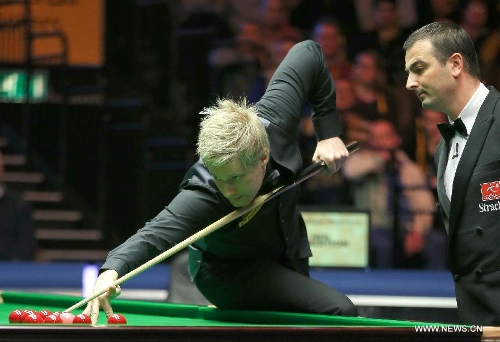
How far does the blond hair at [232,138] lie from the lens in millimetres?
2902

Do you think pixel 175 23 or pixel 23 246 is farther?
pixel 175 23

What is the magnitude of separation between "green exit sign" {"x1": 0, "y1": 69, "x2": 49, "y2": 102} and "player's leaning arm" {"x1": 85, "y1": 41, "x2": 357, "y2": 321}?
581cm

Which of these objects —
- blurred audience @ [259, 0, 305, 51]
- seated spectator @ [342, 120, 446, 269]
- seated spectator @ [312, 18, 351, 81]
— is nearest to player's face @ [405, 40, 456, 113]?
seated spectator @ [342, 120, 446, 269]

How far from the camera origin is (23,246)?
287 inches

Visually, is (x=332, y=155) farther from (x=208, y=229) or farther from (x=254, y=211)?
(x=208, y=229)

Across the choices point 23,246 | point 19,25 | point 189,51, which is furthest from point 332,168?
point 19,25

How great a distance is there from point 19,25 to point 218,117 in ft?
20.8

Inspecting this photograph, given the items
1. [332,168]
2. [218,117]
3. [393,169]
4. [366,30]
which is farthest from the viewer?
[366,30]

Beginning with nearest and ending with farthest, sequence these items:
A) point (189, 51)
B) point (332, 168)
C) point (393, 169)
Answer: point (332, 168) < point (393, 169) < point (189, 51)

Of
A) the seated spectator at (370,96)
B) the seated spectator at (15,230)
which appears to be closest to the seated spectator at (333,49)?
the seated spectator at (370,96)

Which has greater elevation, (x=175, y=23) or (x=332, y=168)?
(x=175, y=23)

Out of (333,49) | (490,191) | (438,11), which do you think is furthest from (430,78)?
(438,11)

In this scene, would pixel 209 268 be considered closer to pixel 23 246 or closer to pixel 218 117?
pixel 218 117

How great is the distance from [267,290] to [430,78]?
0.87m
